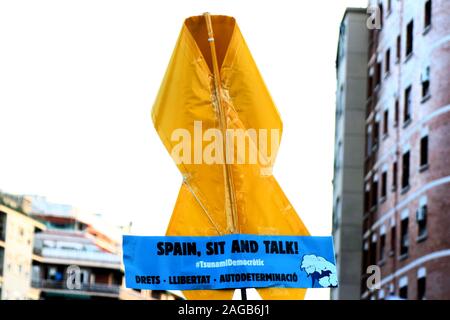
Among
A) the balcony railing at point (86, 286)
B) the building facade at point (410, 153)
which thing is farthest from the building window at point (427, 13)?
the balcony railing at point (86, 286)

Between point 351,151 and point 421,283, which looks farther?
point 351,151

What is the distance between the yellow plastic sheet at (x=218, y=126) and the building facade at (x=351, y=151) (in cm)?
4821

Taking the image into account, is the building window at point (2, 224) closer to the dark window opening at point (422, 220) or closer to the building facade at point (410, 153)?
the building facade at point (410, 153)

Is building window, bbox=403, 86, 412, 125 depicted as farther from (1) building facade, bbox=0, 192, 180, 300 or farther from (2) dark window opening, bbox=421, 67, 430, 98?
(1) building facade, bbox=0, 192, 180, 300

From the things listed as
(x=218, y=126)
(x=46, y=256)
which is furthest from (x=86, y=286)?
(x=218, y=126)

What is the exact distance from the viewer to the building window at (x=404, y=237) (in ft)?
147

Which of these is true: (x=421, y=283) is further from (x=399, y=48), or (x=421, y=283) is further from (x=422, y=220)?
(x=399, y=48)

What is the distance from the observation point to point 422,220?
139ft

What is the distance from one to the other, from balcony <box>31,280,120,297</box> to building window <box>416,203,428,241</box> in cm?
3875

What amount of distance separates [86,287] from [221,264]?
82.6 metres

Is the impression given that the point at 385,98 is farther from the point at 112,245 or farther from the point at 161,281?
the point at 161,281

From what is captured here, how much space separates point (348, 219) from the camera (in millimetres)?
58562

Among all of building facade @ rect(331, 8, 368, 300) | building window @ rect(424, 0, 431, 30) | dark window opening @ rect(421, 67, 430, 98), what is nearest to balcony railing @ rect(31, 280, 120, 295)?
building facade @ rect(331, 8, 368, 300)
